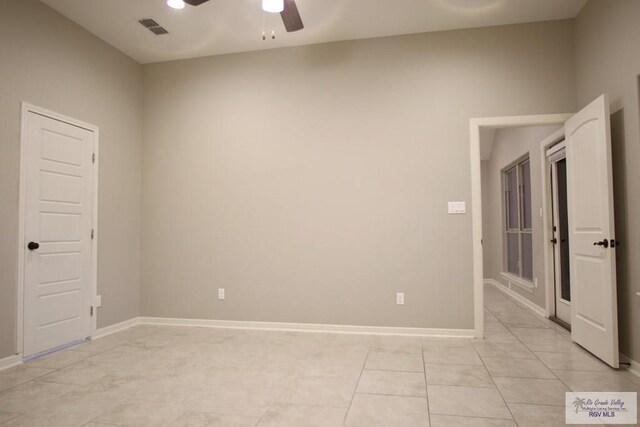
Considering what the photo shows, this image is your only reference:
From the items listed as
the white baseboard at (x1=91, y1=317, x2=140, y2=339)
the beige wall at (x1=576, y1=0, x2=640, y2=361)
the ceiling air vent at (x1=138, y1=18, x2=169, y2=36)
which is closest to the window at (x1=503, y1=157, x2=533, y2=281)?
the beige wall at (x1=576, y1=0, x2=640, y2=361)

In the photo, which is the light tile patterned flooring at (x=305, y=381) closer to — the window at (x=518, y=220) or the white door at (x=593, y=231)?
the white door at (x=593, y=231)

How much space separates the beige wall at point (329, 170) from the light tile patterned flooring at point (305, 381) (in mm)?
529

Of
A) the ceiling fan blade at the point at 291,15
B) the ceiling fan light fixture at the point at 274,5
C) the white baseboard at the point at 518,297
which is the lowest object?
the white baseboard at the point at 518,297

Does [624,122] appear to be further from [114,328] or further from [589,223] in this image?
[114,328]

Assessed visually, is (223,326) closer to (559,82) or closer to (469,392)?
(469,392)

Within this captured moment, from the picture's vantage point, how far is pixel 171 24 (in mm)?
3795

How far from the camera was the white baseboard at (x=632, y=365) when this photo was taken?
2.75m

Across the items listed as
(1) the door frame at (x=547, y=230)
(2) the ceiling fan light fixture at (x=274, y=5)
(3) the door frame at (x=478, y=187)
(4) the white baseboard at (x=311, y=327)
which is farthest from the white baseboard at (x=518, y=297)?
(2) the ceiling fan light fixture at (x=274, y=5)

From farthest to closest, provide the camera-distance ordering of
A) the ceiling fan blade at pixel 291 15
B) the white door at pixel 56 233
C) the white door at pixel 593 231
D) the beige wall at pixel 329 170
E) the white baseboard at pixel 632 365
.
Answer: the beige wall at pixel 329 170
the white door at pixel 56 233
the white door at pixel 593 231
the white baseboard at pixel 632 365
the ceiling fan blade at pixel 291 15

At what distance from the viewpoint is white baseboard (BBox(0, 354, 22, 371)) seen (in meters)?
2.99

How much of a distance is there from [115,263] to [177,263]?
64 centimetres

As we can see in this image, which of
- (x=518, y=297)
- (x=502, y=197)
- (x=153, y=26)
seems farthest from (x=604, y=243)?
(x=153, y=26)

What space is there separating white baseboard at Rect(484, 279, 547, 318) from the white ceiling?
3.31m

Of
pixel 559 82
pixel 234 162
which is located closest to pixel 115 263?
pixel 234 162
